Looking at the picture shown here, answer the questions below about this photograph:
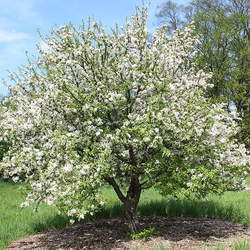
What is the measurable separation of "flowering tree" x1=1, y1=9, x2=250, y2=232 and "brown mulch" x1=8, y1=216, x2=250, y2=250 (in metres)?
0.92

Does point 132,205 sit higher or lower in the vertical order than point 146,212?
higher

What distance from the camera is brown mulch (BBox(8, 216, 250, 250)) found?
9084 mm

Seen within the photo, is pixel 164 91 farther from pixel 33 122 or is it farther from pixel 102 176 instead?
pixel 33 122

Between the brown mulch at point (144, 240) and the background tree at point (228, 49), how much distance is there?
A: 23.2 m

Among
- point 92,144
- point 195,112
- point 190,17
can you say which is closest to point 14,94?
point 92,144

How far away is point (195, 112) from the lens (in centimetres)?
909

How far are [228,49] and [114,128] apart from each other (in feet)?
94.3

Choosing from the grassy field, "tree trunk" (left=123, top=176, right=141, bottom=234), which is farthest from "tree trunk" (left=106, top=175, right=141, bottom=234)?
the grassy field

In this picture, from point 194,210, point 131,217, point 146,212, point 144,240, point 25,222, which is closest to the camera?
point 144,240

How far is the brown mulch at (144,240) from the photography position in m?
9.08

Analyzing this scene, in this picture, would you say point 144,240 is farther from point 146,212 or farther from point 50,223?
point 50,223

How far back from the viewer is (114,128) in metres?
9.28

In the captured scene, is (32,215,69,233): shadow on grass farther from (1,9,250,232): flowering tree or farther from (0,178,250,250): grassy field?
(1,9,250,232): flowering tree

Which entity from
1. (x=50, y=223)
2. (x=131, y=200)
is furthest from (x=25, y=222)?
(x=131, y=200)
